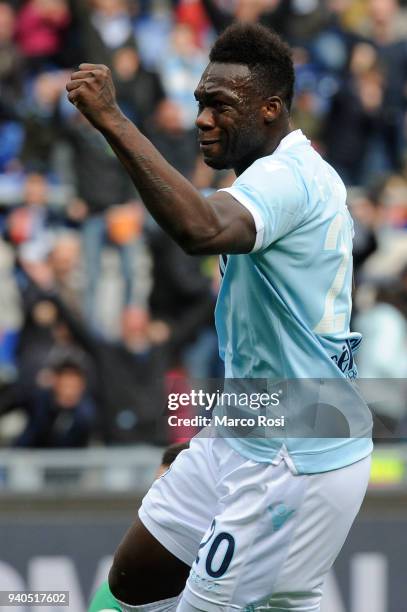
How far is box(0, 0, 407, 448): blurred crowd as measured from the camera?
8.54 meters

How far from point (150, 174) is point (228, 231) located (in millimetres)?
267

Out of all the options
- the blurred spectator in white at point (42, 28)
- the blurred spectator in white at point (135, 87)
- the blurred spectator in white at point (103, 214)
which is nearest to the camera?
the blurred spectator in white at point (103, 214)

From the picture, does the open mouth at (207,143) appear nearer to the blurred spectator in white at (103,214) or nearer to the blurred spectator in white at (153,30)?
the blurred spectator in white at (103,214)

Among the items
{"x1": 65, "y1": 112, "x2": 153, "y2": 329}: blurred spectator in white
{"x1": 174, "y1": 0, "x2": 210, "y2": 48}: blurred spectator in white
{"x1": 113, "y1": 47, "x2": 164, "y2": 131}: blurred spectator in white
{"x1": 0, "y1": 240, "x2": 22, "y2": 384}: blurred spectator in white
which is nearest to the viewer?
{"x1": 0, "y1": 240, "x2": 22, "y2": 384}: blurred spectator in white

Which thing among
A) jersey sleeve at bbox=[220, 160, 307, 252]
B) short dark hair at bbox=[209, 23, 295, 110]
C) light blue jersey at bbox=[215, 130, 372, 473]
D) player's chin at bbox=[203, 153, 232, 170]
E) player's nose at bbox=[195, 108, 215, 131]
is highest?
short dark hair at bbox=[209, 23, 295, 110]

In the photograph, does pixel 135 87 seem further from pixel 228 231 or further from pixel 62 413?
pixel 228 231

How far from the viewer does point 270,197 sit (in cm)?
377

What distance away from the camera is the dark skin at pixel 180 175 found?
3539 millimetres

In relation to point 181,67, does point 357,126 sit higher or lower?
lower

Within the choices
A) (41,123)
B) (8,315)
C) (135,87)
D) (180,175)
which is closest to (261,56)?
(180,175)

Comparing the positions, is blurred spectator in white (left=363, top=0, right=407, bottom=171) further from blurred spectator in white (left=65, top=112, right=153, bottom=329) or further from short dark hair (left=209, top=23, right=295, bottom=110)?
short dark hair (left=209, top=23, right=295, bottom=110)

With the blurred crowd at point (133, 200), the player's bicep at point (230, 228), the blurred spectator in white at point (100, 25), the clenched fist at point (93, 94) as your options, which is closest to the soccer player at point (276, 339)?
the player's bicep at point (230, 228)

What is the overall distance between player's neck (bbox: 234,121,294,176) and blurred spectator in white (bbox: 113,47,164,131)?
5.80 m

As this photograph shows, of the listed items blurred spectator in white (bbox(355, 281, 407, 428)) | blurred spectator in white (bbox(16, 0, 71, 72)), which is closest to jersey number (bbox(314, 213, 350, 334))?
blurred spectator in white (bbox(355, 281, 407, 428))
